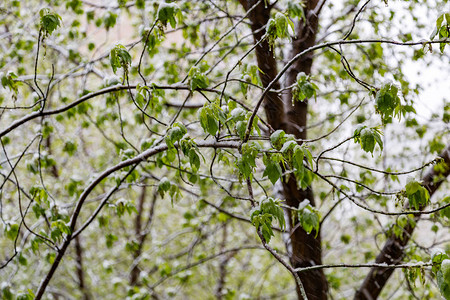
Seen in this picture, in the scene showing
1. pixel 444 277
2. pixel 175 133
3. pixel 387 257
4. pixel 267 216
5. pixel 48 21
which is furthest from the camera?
pixel 387 257

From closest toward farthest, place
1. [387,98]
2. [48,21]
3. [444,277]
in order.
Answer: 1. [444,277]
2. [387,98]
3. [48,21]

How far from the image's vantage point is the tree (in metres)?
2.01

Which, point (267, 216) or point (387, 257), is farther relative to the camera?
point (387, 257)

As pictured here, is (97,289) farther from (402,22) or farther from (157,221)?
(402,22)

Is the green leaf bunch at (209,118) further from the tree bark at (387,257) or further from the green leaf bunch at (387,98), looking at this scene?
the tree bark at (387,257)

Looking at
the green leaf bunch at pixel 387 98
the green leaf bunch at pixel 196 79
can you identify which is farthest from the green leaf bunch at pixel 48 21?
the green leaf bunch at pixel 387 98

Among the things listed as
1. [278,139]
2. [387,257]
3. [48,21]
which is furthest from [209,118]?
[387,257]

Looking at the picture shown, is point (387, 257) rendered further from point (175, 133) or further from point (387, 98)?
point (175, 133)

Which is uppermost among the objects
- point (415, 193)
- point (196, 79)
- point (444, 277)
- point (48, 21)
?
point (48, 21)

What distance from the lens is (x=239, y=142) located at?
2.02 m

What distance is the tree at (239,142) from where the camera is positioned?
2.01m

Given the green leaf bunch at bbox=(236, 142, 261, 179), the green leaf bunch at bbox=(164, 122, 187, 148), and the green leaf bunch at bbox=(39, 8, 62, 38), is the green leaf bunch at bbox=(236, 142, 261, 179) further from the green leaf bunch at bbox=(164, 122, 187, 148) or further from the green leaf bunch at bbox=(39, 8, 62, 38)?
the green leaf bunch at bbox=(39, 8, 62, 38)

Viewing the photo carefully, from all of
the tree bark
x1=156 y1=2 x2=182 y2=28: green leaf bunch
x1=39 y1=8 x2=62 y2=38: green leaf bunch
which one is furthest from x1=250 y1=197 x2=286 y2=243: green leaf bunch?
the tree bark

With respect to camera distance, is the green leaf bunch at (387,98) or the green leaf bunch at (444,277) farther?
the green leaf bunch at (387,98)
